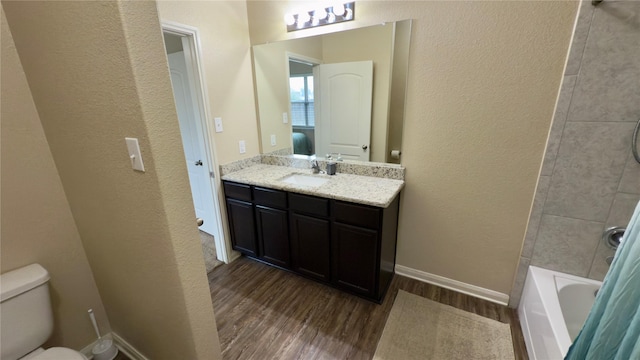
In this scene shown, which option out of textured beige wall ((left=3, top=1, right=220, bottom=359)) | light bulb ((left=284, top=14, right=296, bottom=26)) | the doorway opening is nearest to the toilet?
textured beige wall ((left=3, top=1, right=220, bottom=359))

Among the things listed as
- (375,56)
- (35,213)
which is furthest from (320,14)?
(35,213)

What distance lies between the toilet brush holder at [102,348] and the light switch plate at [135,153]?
129 cm

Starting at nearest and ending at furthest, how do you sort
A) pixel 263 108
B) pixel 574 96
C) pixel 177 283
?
1. pixel 177 283
2. pixel 574 96
3. pixel 263 108

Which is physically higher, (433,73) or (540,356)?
(433,73)

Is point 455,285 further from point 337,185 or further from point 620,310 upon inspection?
point 620,310

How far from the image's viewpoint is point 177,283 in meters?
1.07

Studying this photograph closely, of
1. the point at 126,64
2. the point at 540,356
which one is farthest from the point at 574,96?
the point at 126,64

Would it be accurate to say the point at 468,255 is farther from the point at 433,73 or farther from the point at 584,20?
the point at 584,20

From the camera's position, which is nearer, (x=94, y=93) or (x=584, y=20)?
(x=94, y=93)

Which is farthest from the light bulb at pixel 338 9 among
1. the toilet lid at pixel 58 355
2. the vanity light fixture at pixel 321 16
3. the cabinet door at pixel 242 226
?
the toilet lid at pixel 58 355

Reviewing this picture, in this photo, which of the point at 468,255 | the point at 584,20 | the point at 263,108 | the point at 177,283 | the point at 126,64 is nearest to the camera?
the point at 126,64

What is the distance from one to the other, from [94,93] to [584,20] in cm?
230

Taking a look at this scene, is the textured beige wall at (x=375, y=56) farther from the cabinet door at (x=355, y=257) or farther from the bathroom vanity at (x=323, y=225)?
the cabinet door at (x=355, y=257)

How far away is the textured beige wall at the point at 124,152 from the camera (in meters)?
0.83
